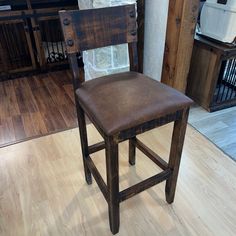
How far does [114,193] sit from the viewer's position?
983mm

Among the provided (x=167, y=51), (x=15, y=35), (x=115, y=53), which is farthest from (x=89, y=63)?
(x=15, y=35)

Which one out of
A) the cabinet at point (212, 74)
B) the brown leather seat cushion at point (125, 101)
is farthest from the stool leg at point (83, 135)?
the cabinet at point (212, 74)

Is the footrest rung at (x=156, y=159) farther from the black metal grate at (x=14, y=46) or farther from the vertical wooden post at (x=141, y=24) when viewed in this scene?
the black metal grate at (x=14, y=46)

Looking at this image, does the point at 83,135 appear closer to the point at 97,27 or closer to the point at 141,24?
the point at 97,27

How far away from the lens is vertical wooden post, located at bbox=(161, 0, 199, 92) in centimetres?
148

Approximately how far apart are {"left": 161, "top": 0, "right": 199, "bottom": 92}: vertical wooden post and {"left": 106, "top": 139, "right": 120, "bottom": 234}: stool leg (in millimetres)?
1033

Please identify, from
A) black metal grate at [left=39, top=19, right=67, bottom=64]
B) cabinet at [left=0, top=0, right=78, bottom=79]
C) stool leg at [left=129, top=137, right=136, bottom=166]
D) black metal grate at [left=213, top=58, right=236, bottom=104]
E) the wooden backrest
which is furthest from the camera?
black metal grate at [left=39, top=19, right=67, bottom=64]

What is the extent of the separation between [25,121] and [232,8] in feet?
5.82

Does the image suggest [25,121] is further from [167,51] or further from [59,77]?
[167,51]

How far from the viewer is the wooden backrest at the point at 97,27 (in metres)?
0.97

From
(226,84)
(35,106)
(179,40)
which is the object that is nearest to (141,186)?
(179,40)

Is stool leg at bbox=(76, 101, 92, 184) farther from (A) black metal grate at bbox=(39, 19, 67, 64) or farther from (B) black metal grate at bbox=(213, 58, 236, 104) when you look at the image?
(A) black metal grate at bbox=(39, 19, 67, 64)

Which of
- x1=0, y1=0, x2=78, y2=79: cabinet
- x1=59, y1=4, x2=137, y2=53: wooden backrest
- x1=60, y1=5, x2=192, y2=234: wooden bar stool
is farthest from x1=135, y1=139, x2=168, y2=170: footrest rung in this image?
x1=0, y1=0, x2=78, y2=79: cabinet

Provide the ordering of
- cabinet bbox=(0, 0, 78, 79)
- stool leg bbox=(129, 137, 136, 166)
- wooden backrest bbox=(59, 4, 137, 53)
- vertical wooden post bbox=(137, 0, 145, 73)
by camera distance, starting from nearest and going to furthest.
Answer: wooden backrest bbox=(59, 4, 137, 53) < stool leg bbox=(129, 137, 136, 166) < vertical wooden post bbox=(137, 0, 145, 73) < cabinet bbox=(0, 0, 78, 79)
